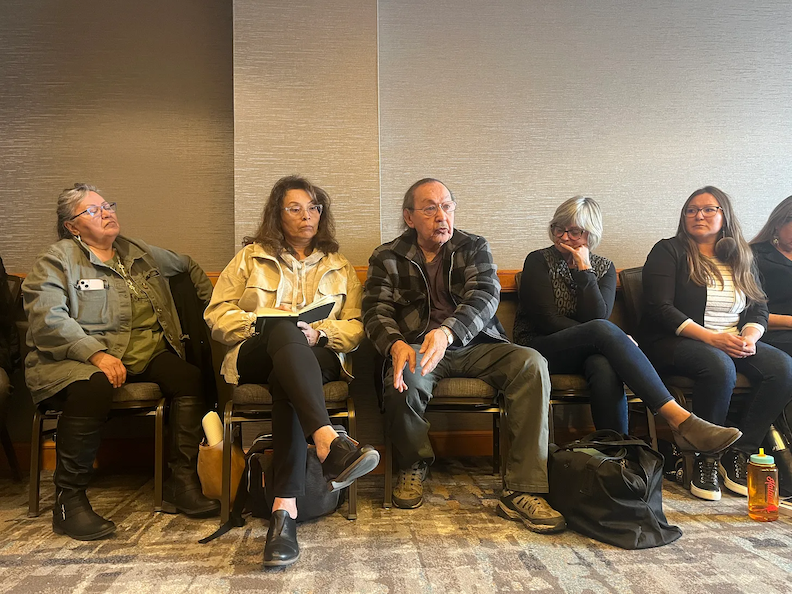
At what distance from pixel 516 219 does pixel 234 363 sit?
1.72 meters

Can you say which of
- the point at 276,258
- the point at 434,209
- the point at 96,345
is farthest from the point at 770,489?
the point at 96,345

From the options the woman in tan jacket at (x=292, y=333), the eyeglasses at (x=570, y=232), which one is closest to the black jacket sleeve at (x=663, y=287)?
the eyeglasses at (x=570, y=232)

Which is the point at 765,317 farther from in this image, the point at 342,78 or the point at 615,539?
the point at 342,78

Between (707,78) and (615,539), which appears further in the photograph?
(707,78)

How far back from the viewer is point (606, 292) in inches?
95.7

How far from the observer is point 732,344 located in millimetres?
2254

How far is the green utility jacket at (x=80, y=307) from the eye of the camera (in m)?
2.05

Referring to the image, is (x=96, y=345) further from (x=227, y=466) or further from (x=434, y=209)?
→ (x=434, y=209)

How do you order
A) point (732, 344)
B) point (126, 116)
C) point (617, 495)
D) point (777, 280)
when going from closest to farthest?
point (617, 495) < point (732, 344) < point (777, 280) < point (126, 116)

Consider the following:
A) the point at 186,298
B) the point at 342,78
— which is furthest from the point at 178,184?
the point at 342,78

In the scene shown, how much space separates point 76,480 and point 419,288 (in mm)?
1336

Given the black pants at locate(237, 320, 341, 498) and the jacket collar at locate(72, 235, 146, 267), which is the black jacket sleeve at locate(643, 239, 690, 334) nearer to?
the black pants at locate(237, 320, 341, 498)

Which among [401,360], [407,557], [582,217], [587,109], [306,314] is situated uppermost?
[587,109]

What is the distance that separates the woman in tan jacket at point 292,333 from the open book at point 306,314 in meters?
0.01
